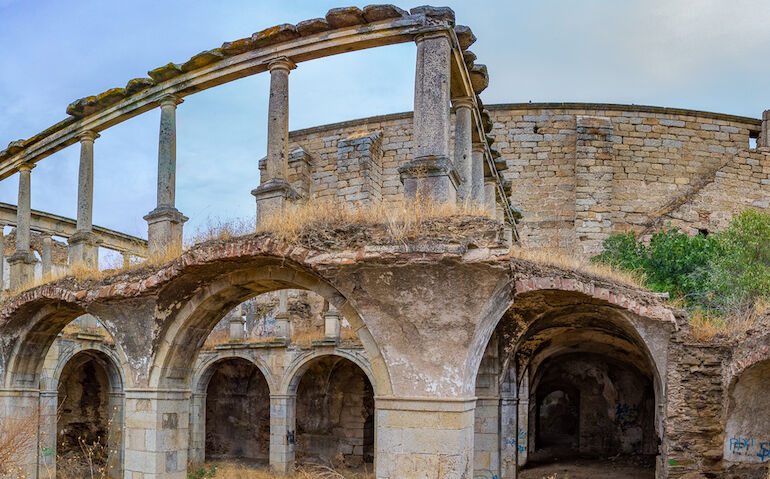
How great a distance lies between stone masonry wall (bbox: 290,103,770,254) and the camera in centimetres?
1855

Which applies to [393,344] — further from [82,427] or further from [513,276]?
[82,427]

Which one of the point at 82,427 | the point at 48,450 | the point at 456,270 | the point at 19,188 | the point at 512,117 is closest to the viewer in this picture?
the point at 456,270

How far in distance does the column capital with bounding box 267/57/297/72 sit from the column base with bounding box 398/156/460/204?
8.02 feet

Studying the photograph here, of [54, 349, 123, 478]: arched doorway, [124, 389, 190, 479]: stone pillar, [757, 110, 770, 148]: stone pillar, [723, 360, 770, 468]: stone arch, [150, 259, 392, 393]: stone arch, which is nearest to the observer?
[150, 259, 392, 393]: stone arch

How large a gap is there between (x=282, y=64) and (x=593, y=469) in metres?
12.6

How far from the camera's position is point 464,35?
8.34 meters

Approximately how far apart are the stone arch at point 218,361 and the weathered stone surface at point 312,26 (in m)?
10.3

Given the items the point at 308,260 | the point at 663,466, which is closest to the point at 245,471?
the point at 663,466

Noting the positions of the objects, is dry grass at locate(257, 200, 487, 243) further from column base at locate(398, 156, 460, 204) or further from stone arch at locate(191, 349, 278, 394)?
stone arch at locate(191, 349, 278, 394)

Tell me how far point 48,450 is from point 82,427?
662cm

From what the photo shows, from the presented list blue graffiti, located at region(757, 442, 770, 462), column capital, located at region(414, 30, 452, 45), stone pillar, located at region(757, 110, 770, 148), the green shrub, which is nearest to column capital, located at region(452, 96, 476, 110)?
column capital, located at region(414, 30, 452, 45)

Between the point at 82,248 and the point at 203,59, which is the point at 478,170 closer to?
the point at 203,59

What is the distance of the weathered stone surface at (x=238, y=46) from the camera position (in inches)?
348

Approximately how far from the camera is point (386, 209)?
6629mm
